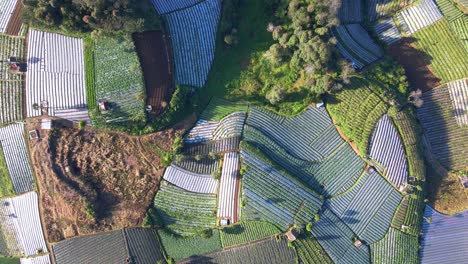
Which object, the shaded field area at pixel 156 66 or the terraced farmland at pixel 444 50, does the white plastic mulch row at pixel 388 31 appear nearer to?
the terraced farmland at pixel 444 50

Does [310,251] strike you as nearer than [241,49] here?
Yes

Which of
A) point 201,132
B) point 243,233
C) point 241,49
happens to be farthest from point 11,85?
point 243,233

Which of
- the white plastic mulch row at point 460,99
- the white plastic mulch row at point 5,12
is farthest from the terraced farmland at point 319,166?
the white plastic mulch row at point 5,12

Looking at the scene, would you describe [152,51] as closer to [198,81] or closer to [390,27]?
[198,81]

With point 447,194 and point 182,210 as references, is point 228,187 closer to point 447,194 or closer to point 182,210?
point 182,210

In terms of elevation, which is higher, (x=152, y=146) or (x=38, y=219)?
(x=152, y=146)

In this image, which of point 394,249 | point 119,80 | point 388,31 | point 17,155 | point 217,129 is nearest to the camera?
point 119,80

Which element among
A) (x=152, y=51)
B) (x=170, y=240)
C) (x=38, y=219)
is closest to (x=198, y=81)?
(x=152, y=51)
